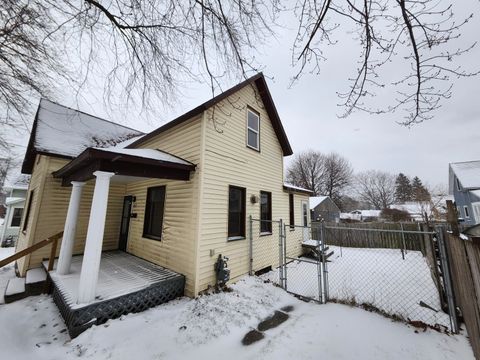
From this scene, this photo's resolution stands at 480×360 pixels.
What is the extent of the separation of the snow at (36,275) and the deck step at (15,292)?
187mm

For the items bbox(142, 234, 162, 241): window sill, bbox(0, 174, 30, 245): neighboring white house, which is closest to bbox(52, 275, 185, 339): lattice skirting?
bbox(142, 234, 162, 241): window sill

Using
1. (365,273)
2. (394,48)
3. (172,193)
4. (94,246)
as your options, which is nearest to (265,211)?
(172,193)

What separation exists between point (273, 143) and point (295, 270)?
5.17 m

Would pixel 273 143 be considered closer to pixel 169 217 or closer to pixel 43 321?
pixel 169 217

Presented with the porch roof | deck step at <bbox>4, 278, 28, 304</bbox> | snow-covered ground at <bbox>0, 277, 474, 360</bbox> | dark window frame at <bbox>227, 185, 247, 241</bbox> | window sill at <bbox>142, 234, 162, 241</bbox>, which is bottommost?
snow-covered ground at <bbox>0, 277, 474, 360</bbox>

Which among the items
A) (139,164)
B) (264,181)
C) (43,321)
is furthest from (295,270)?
(43,321)

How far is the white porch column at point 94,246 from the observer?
382 cm

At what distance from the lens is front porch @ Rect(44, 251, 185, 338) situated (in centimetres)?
367

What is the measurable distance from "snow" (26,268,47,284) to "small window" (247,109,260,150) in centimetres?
711

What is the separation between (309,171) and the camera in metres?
38.8

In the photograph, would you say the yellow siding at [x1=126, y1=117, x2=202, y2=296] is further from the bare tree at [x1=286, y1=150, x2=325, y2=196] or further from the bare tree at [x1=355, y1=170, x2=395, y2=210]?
the bare tree at [x1=355, y1=170, x2=395, y2=210]

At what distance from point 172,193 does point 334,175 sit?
37207 mm

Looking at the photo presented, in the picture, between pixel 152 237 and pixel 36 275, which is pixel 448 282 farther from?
pixel 36 275

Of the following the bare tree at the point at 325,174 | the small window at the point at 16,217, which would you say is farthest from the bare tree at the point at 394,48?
the bare tree at the point at 325,174
